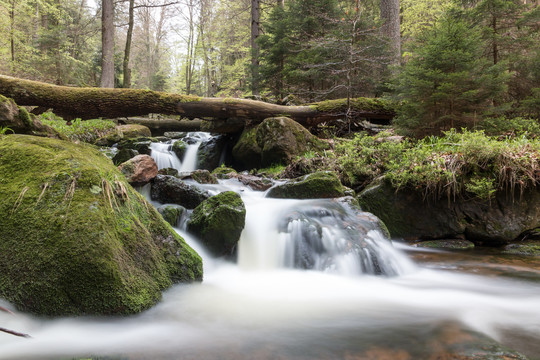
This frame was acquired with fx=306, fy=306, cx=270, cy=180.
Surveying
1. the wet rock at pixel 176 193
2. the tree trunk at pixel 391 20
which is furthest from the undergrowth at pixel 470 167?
the tree trunk at pixel 391 20

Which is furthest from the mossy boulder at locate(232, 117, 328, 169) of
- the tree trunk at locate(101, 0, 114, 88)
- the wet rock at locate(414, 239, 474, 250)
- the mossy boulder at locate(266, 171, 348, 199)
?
the tree trunk at locate(101, 0, 114, 88)

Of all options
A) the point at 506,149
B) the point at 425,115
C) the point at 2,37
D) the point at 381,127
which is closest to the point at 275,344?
the point at 506,149

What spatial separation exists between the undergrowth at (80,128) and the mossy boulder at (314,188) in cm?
655

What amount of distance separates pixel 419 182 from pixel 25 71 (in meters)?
→ 20.2

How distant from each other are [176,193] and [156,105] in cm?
474

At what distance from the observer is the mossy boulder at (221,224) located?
155 inches

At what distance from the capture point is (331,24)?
41.8 feet

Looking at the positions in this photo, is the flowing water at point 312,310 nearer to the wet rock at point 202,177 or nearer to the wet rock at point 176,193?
the wet rock at point 176,193

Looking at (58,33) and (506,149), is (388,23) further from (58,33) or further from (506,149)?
(58,33)

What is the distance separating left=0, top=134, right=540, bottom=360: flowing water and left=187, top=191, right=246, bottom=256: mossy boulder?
16 centimetres

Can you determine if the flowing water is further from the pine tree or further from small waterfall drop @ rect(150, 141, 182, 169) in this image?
small waterfall drop @ rect(150, 141, 182, 169)

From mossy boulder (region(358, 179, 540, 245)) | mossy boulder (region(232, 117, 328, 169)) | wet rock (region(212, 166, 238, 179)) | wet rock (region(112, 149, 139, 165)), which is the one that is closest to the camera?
mossy boulder (region(358, 179, 540, 245))

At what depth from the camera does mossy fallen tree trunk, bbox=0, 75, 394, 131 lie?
796 cm

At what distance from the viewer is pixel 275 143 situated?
8.48m
